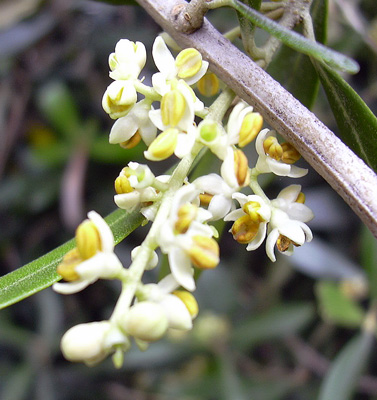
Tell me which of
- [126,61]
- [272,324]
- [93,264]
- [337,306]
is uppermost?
[126,61]

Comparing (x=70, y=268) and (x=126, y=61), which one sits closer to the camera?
(x=70, y=268)

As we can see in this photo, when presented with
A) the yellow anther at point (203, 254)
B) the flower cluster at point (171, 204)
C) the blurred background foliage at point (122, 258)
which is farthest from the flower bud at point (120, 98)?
the blurred background foliage at point (122, 258)

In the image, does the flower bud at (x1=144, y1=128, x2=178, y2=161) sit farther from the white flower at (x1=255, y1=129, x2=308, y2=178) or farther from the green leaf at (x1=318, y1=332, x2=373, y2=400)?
the green leaf at (x1=318, y1=332, x2=373, y2=400)

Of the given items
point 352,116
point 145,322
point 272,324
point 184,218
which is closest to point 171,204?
point 184,218

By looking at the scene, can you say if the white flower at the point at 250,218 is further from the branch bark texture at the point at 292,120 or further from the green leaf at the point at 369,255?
the green leaf at the point at 369,255

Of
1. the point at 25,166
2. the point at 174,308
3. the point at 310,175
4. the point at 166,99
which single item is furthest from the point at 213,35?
the point at 25,166

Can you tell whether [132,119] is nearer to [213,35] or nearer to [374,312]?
[213,35]

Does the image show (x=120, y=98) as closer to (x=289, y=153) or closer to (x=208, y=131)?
(x=208, y=131)
